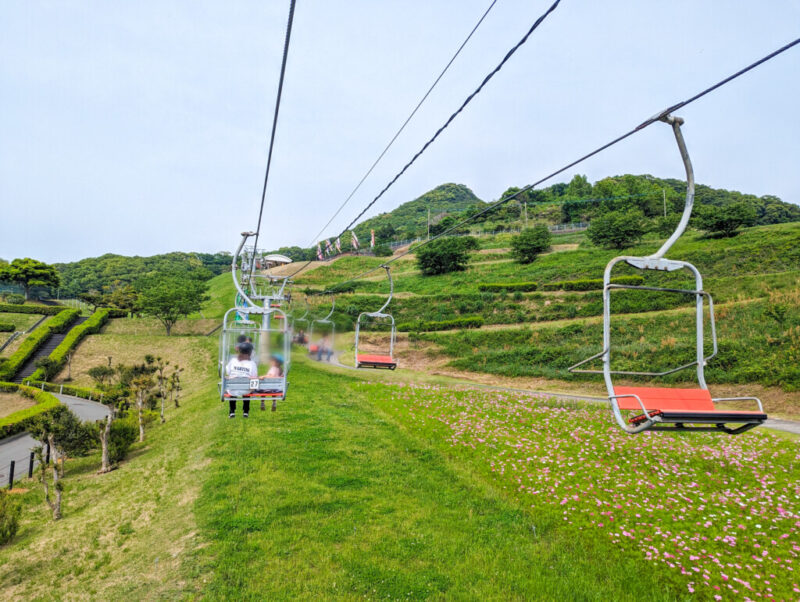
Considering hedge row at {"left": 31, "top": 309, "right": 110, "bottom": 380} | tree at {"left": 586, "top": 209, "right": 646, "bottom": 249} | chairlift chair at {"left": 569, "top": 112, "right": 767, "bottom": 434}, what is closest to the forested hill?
hedge row at {"left": 31, "top": 309, "right": 110, "bottom": 380}

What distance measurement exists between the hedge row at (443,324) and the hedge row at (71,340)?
30415mm

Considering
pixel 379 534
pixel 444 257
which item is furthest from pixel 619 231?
pixel 379 534

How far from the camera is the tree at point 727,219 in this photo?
4491 cm

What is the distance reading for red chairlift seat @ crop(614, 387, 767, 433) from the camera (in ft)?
14.5

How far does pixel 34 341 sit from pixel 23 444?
22716mm

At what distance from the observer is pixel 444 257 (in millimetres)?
59438

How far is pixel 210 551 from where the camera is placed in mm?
9445

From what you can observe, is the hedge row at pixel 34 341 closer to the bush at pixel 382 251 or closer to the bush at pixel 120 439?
the bush at pixel 120 439

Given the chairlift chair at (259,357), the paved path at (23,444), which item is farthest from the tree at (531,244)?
the chairlift chair at (259,357)

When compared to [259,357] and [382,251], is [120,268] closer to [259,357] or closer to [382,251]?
[382,251]

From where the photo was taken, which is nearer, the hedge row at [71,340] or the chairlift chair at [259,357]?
the chairlift chair at [259,357]

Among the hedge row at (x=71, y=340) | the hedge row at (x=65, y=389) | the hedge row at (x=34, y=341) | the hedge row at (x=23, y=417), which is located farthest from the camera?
the hedge row at (x=34, y=341)

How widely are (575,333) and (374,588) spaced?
2750 centimetres

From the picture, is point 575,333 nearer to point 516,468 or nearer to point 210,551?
point 516,468
